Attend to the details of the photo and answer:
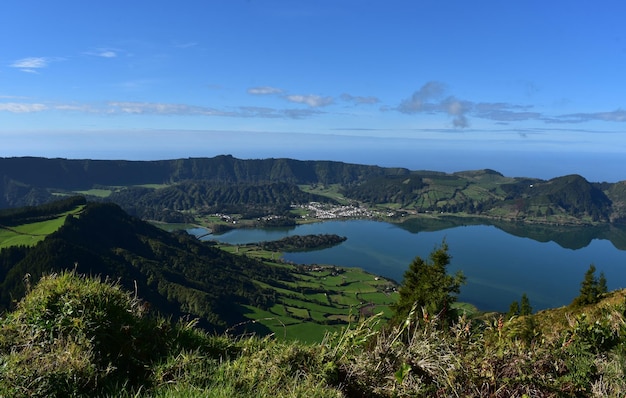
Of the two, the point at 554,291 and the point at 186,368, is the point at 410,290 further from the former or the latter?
the point at 554,291

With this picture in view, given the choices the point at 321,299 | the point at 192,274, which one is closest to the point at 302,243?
the point at 192,274

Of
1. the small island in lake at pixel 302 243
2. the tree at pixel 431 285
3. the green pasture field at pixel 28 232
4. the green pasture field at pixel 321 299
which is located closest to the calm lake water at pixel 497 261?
the small island in lake at pixel 302 243

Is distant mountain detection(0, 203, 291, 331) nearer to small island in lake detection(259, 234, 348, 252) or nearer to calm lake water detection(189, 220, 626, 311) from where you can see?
small island in lake detection(259, 234, 348, 252)

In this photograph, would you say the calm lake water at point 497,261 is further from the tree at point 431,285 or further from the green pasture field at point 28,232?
the green pasture field at point 28,232

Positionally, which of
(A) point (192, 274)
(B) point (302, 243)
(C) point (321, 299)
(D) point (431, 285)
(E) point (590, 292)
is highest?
(D) point (431, 285)

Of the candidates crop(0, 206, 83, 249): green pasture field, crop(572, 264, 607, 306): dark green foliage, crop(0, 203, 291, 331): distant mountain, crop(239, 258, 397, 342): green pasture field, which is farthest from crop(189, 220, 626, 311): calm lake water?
crop(0, 206, 83, 249): green pasture field

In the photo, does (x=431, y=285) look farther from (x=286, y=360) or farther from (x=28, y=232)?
(x=28, y=232)

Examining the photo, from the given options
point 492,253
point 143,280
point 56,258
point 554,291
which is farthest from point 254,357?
point 492,253
